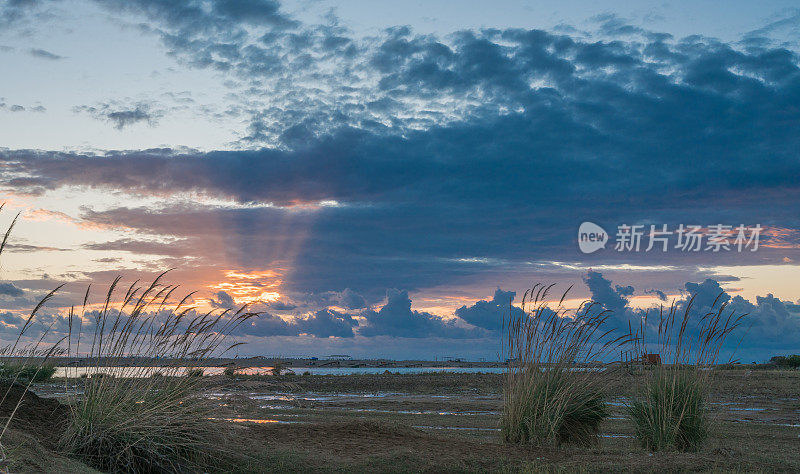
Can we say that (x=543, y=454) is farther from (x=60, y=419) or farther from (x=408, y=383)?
(x=408, y=383)

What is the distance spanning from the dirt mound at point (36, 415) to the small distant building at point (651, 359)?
10292mm

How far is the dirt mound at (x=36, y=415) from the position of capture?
9.34 m

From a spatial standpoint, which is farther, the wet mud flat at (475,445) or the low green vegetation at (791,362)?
the low green vegetation at (791,362)

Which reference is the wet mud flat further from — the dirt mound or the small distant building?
the dirt mound

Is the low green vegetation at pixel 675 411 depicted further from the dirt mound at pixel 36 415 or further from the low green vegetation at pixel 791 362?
the low green vegetation at pixel 791 362

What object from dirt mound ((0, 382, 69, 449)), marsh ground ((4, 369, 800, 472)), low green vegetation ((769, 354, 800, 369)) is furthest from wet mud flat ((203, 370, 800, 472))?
low green vegetation ((769, 354, 800, 369))

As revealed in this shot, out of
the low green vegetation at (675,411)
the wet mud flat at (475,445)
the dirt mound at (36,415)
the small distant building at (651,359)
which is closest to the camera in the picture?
the dirt mound at (36,415)

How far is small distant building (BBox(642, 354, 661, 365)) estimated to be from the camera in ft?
40.8

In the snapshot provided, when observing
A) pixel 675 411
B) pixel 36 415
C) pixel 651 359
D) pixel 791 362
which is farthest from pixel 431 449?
pixel 791 362

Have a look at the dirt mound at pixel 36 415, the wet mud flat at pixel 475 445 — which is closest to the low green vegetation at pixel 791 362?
the wet mud flat at pixel 475 445

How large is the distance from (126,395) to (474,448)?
5.83 meters

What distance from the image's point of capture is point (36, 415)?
10422mm

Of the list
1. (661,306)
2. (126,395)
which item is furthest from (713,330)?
(126,395)

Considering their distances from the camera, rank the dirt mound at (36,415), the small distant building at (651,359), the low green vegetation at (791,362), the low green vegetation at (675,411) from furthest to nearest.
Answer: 1. the low green vegetation at (791,362)
2. the small distant building at (651,359)
3. the low green vegetation at (675,411)
4. the dirt mound at (36,415)
